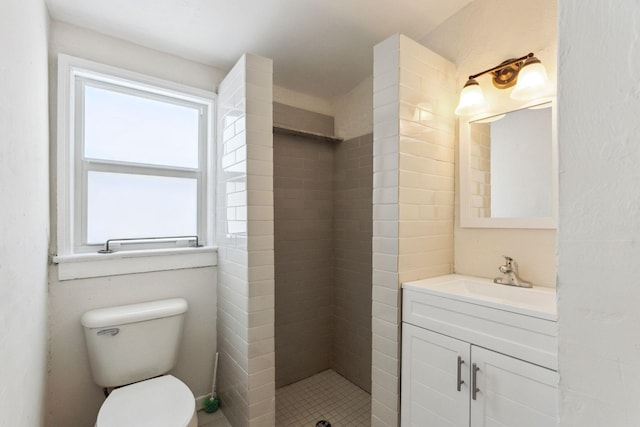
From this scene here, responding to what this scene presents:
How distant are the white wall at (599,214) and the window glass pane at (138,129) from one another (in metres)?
2.06

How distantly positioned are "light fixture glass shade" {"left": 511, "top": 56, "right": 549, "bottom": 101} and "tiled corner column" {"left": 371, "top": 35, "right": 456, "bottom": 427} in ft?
1.23

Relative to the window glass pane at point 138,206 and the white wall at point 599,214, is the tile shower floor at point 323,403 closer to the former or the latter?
the window glass pane at point 138,206

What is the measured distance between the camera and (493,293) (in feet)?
5.02

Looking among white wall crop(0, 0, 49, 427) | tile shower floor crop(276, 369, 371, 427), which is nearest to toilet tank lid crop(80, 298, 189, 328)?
white wall crop(0, 0, 49, 427)

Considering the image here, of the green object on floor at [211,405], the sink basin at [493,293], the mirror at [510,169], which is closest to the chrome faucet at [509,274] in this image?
the sink basin at [493,293]

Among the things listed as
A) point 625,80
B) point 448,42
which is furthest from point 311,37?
point 625,80

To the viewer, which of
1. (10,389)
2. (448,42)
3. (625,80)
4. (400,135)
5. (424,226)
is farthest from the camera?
(448,42)

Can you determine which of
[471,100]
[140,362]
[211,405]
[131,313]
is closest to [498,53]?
[471,100]

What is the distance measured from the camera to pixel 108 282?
170 centimetres

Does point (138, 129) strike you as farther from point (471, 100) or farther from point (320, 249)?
point (471, 100)

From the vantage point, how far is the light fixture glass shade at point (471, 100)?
1.60 m

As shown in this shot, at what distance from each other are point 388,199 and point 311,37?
1.15 metres

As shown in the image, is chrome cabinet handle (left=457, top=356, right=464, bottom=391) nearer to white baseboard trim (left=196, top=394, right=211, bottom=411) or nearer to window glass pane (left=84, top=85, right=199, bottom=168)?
white baseboard trim (left=196, top=394, right=211, bottom=411)

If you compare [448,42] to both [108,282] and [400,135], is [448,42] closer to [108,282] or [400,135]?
[400,135]
